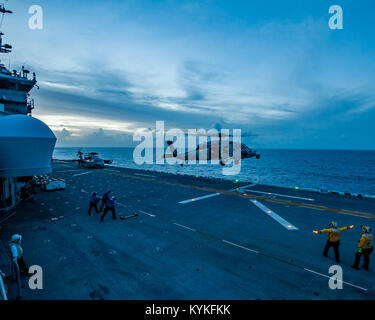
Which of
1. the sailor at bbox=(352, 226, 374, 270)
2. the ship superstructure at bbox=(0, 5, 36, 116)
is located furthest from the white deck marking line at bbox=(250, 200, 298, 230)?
the ship superstructure at bbox=(0, 5, 36, 116)

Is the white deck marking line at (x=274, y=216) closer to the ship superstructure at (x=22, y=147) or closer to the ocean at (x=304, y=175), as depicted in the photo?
the ocean at (x=304, y=175)

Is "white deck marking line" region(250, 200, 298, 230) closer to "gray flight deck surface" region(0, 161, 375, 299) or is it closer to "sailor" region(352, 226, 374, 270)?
"gray flight deck surface" region(0, 161, 375, 299)

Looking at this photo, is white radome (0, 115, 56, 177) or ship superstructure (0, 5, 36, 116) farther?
ship superstructure (0, 5, 36, 116)

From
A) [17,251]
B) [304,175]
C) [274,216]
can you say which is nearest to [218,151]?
[274,216]

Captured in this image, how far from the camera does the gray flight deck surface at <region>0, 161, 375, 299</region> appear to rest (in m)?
6.39

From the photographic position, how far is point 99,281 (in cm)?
673

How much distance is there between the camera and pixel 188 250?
9.05 m

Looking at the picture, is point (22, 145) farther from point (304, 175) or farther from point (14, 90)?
point (304, 175)

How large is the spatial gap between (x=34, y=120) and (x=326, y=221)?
19905 millimetres

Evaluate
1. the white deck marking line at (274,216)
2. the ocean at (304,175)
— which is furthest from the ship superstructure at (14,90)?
the ocean at (304,175)

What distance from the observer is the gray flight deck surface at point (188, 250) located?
6.39 m

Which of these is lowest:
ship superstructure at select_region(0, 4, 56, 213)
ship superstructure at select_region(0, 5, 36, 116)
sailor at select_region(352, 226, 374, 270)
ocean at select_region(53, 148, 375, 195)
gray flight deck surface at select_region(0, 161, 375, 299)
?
ocean at select_region(53, 148, 375, 195)
